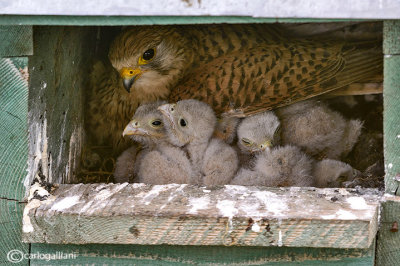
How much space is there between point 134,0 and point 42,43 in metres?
0.66

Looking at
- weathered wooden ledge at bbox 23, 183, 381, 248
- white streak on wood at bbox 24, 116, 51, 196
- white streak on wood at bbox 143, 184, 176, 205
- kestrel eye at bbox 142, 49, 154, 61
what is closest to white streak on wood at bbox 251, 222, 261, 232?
weathered wooden ledge at bbox 23, 183, 381, 248

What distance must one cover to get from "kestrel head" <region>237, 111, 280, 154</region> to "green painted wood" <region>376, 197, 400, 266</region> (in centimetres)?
83

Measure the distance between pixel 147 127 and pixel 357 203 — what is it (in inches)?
54.5

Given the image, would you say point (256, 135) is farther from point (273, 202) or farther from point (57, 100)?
point (57, 100)

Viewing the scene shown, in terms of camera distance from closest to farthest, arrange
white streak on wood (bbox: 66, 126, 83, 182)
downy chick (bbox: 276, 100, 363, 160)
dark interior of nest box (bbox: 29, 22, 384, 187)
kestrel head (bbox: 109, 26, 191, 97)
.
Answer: dark interior of nest box (bbox: 29, 22, 384, 187), white streak on wood (bbox: 66, 126, 83, 182), downy chick (bbox: 276, 100, 363, 160), kestrel head (bbox: 109, 26, 191, 97)

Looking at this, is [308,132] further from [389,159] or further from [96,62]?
[96,62]

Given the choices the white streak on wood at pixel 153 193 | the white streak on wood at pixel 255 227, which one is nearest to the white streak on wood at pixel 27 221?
the white streak on wood at pixel 153 193

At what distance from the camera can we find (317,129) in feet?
11.0

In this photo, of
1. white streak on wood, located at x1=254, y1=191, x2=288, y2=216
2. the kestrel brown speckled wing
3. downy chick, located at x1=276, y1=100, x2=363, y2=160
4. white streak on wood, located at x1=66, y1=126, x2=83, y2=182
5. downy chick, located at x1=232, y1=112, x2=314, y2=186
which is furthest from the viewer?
the kestrel brown speckled wing

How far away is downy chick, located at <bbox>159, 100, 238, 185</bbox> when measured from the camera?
3094 mm

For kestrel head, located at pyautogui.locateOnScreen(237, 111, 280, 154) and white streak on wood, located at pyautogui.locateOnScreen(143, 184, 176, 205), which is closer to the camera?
white streak on wood, located at pyautogui.locateOnScreen(143, 184, 176, 205)

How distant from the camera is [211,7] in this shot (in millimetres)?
2197

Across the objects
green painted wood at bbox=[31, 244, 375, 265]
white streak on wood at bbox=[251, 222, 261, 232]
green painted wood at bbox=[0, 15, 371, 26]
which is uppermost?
green painted wood at bbox=[0, 15, 371, 26]

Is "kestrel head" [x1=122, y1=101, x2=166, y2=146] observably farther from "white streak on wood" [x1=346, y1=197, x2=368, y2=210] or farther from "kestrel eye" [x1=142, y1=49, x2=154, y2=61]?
"white streak on wood" [x1=346, y1=197, x2=368, y2=210]
